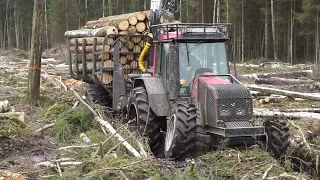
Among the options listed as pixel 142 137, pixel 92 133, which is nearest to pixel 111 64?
pixel 92 133

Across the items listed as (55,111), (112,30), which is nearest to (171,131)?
(112,30)

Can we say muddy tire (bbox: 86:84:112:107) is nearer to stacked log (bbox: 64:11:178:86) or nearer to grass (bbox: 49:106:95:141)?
stacked log (bbox: 64:11:178:86)

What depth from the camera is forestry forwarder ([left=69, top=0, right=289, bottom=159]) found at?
805 centimetres

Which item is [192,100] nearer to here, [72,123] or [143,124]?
[143,124]

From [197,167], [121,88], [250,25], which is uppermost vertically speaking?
[250,25]

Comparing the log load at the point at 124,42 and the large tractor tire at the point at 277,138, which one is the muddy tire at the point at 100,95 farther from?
the large tractor tire at the point at 277,138

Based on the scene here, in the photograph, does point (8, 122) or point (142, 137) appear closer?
point (142, 137)

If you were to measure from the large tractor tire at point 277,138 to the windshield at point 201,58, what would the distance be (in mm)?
1569

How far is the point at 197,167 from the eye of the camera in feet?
24.1

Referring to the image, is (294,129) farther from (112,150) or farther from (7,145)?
(7,145)

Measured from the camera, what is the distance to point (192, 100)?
29.2 feet

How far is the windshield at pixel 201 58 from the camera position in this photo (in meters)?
8.98

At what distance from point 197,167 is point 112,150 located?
4.98ft

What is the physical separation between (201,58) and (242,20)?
3231 cm
